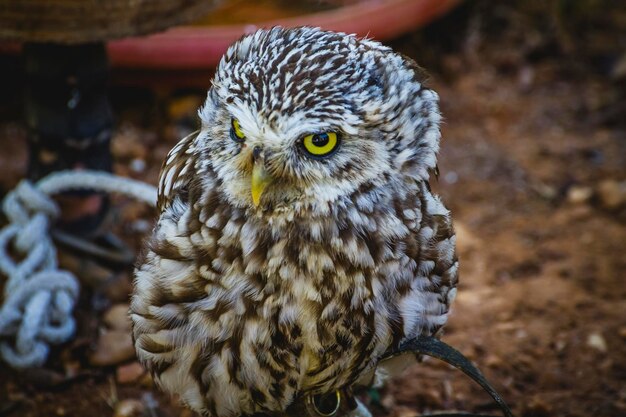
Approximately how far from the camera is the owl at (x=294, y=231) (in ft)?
5.55

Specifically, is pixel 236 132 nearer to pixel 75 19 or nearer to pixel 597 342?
pixel 75 19

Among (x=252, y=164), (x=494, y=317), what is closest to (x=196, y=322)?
(x=252, y=164)

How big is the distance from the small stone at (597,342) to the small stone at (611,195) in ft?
3.10

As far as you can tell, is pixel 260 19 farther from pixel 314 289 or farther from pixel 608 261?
pixel 314 289

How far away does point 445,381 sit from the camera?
268 cm

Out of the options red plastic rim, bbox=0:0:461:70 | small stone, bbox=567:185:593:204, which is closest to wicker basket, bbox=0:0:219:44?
red plastic rim, bbox=0:0:461:70

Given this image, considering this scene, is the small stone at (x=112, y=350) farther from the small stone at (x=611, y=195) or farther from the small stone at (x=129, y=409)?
the small stone at (x=611, y=195)

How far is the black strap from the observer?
5.94 ft

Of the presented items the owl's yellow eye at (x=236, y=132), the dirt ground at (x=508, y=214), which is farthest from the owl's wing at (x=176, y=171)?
the dirt ground at (x=508, y=214)

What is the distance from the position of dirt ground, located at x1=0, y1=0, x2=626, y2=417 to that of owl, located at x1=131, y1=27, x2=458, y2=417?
29.1 inches

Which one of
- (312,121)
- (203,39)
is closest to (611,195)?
(203,39)

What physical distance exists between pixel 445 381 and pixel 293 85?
1416 mm

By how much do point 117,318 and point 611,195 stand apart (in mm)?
2262

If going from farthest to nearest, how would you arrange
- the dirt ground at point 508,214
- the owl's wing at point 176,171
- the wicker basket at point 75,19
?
1. the dirt ground at point 508,214
2. the wicker basket at point 75,19
3. the owl's wing at point 176,171
